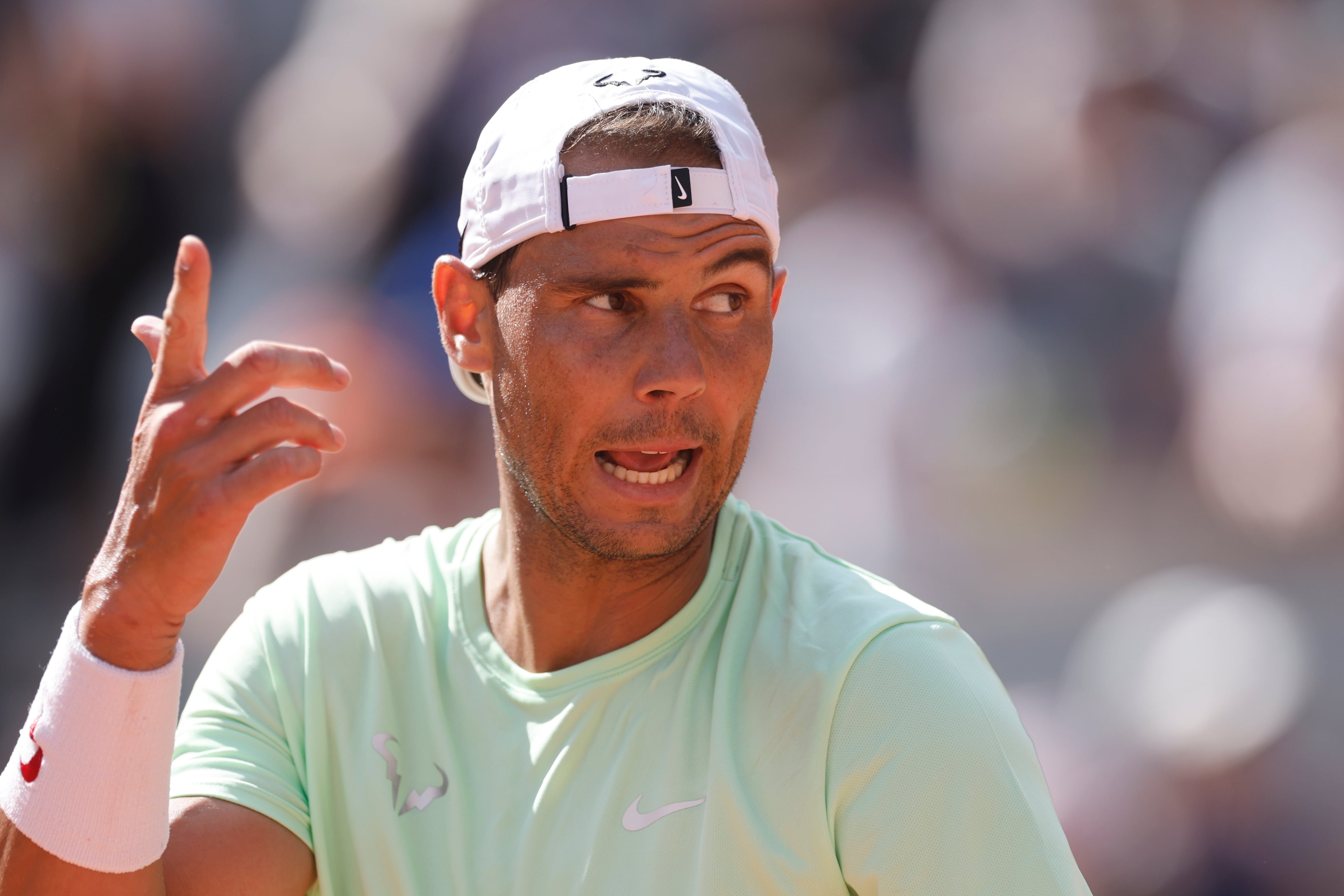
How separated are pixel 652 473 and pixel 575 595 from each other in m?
0.27

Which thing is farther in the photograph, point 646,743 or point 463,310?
point 463,310

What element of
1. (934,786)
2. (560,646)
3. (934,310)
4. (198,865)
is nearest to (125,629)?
(198,865)

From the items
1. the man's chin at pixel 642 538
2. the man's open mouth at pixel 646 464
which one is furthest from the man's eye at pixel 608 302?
the man's chin at pixel 642 538

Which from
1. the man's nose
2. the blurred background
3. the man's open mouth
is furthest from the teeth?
the blurred background

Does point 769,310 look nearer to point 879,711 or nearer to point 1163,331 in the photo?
point 879,711

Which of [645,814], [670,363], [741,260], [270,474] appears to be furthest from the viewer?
[741,260]

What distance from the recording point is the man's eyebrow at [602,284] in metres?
1.88

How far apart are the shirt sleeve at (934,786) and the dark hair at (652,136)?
0.84m

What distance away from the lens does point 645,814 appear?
1705 mm

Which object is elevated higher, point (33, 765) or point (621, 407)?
point (621, 407)

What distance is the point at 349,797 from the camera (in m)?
Result: 1.87

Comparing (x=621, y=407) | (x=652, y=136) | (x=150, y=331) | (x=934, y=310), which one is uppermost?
(x=934, y=310)

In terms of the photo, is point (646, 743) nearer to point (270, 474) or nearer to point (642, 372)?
point (642, 372)

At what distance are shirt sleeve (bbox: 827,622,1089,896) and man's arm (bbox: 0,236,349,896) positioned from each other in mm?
811
